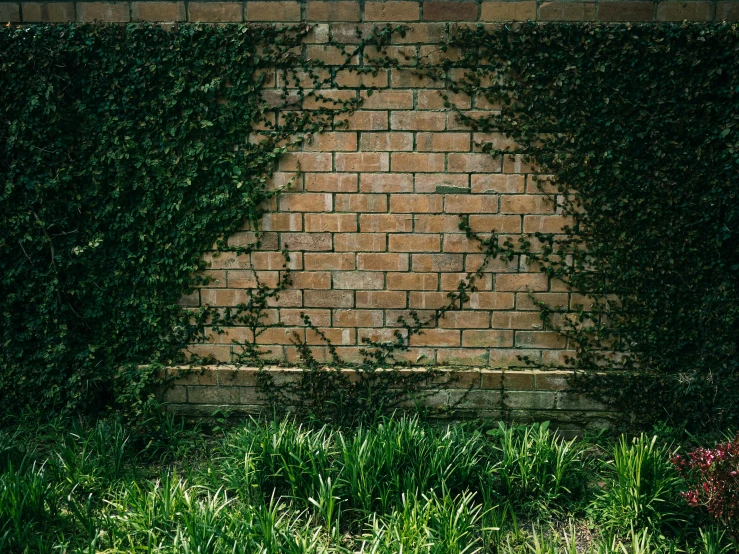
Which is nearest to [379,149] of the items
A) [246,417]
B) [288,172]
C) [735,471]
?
[288,172]

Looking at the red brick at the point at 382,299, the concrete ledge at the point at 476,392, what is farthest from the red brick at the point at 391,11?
the concrete ledge at the point at 476,392

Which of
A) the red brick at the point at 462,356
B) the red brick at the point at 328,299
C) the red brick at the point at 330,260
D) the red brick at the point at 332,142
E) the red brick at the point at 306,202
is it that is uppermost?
the red brick at the point at 332,142

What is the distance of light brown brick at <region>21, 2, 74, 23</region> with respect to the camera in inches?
137

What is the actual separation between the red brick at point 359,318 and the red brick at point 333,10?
5.54 feet

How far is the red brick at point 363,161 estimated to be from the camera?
3518mm

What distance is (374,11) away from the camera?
338 centimetres

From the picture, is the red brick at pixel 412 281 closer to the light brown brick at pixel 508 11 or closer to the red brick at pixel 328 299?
the red brick at pixel 328 299

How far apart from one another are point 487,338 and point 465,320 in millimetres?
177

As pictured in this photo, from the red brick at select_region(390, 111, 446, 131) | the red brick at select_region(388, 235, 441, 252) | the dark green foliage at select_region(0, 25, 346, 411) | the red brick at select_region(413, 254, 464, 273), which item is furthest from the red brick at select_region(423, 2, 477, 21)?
the red brick at select_region(413, 254, 464, 273)

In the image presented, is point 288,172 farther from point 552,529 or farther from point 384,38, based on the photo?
point 552,529

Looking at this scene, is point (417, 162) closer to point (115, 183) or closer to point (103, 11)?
point (115, 183)

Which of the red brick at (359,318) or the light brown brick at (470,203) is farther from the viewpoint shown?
the red brick at (359,318)

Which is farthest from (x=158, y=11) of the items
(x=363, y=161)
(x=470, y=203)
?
(x=470, y=203)

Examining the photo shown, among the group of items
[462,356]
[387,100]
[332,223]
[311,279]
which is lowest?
[462,356]
